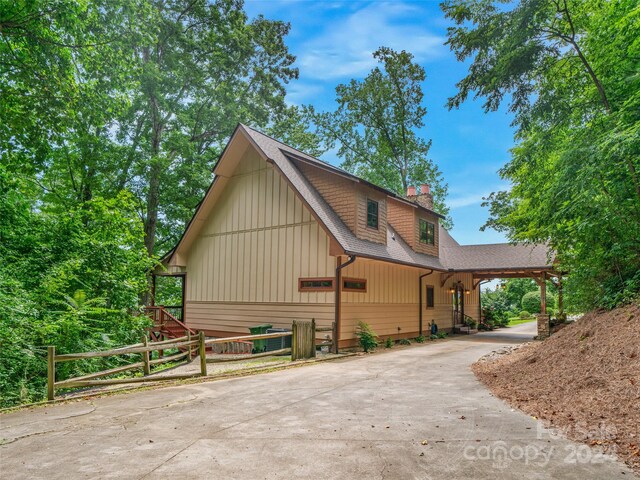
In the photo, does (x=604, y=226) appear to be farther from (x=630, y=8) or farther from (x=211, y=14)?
(x=211, y=14)

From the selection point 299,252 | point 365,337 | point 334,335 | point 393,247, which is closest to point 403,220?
point 393,247

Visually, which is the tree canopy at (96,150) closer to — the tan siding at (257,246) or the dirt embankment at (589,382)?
the tan siding at (257,246)

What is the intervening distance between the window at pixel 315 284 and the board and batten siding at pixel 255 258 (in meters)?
0.14

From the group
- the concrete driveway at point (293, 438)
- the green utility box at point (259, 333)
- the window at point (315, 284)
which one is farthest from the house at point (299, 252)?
the concrete driveway at point (293, 438)

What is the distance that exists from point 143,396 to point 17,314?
3006mm

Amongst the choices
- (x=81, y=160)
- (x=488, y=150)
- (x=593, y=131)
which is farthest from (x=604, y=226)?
(x=488, y=150)

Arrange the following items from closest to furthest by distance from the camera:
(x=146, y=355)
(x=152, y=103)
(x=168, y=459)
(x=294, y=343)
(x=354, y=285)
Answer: (x=168, y=459) → (x=146, y=355) → (x=294, y=343) → (x=354, y=285) → (x=152, y=103)

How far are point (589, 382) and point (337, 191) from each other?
10.2 metres

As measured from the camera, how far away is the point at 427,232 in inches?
778

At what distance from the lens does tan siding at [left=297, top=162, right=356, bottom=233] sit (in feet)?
47.1

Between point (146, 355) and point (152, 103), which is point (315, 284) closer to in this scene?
point (146, 355)

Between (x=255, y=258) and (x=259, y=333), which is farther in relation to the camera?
(x=255, y=258)

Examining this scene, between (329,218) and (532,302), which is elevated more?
(329,218)

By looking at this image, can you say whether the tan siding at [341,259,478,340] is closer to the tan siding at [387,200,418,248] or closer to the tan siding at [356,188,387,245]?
the tan siding at [356,188,387,245]
